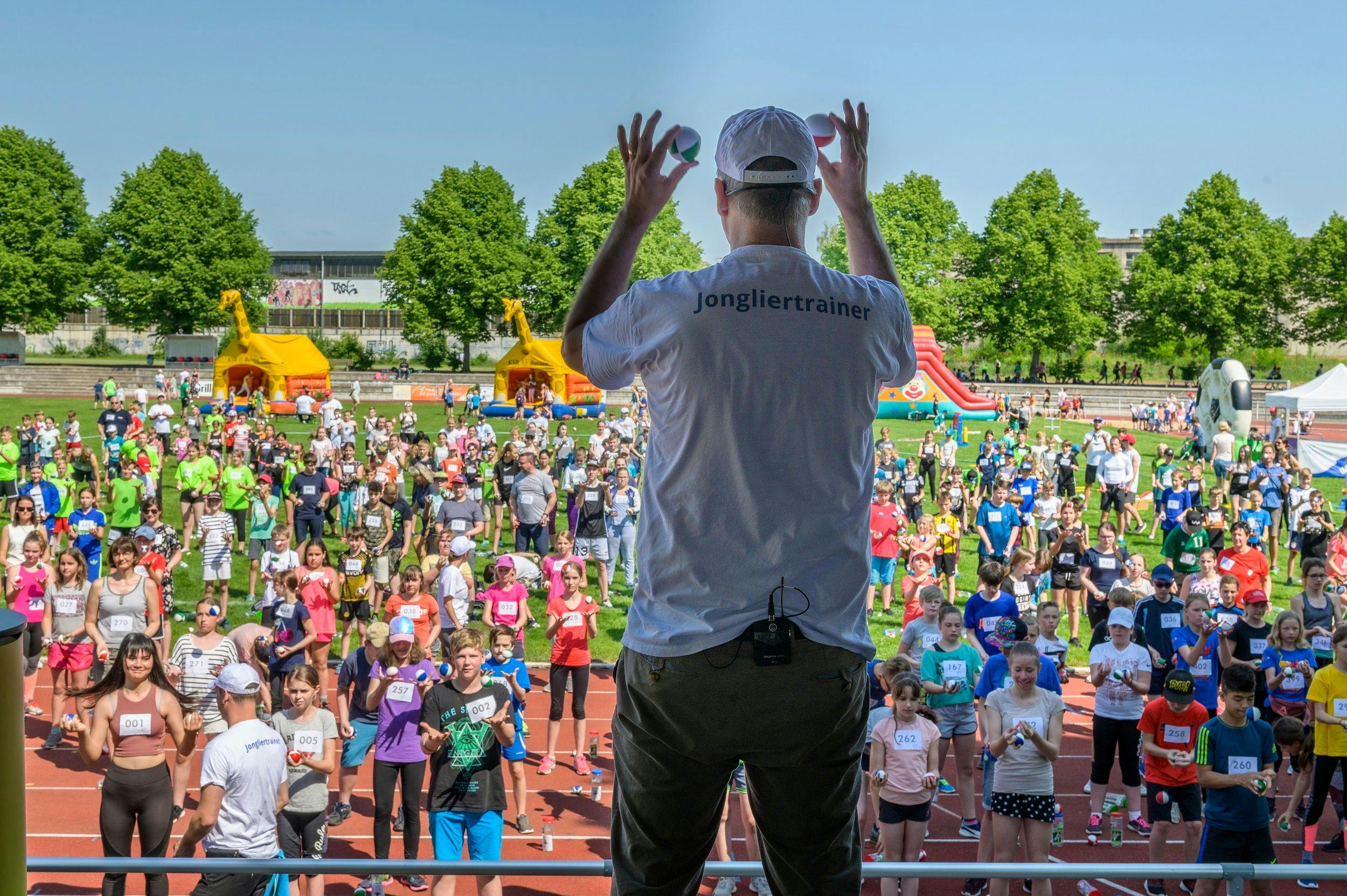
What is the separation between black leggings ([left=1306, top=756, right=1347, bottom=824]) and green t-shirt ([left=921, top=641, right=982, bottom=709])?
2495mm

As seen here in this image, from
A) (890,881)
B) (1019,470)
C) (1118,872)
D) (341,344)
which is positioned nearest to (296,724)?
(890,881)

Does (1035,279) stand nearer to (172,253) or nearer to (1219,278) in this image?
(1219,278)

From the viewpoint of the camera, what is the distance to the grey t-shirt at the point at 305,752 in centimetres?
731

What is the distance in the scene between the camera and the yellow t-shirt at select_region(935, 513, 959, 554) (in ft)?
52.0

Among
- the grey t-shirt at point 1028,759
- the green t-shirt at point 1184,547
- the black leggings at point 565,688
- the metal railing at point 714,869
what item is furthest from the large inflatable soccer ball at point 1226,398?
the metal railing at point 714,869

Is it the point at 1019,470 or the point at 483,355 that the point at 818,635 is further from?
the point at 483,355

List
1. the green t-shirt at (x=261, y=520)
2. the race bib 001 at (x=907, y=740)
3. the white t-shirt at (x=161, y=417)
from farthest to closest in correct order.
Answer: the white t-shirt at (x=161, y=417) < the green t-shirt at (x=261, y=520) < the race bib 001 at (x=907, y=740)

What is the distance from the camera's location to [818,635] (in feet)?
5.77

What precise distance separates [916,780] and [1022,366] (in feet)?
185

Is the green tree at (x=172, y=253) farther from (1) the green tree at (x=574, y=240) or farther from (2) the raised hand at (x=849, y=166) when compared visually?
(2) the raised hand at (x=849, y=166)

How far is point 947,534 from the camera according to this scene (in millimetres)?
15883

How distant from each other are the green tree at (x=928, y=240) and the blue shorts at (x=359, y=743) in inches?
1937

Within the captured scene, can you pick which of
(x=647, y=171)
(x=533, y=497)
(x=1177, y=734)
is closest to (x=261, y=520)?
(x=533, y=497)

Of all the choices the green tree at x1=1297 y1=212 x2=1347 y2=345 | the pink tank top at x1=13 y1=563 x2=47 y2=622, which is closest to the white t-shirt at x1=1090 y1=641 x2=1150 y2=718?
the pink tank top at x1=13 y1=563 x2=47 y2=622
